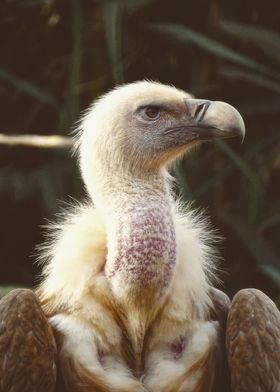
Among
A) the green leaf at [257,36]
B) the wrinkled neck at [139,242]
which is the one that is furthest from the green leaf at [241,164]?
the wrinkled neck at [139,242]

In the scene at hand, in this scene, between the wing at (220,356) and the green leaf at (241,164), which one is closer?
the wing at (220,356)

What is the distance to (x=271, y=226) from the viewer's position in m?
7.55

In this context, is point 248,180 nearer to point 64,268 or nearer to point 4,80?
point 4,80

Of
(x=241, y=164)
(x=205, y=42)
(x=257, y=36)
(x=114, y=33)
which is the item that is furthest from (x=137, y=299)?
(x=257, y=36)

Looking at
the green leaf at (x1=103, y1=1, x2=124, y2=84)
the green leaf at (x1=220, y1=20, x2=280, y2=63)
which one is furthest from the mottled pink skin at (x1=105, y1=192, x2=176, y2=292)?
the green leaf at (x1=220, y1=20, x2=280, y2=63)

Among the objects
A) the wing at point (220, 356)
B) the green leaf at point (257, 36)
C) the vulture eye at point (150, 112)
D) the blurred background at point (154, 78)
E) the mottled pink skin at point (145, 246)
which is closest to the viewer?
the mottled pink skin at point (145, 246)

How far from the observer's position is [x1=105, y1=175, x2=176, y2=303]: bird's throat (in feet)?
14.5

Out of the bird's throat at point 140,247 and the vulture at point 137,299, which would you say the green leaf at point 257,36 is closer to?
the vulture at point 137,299

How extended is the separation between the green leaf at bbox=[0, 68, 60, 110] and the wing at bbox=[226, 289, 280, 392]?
3.01 metres

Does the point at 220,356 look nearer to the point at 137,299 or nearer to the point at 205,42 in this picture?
the point at 137,299

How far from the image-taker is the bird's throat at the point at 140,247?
4.41 m

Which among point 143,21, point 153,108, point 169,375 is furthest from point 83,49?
point 169,375

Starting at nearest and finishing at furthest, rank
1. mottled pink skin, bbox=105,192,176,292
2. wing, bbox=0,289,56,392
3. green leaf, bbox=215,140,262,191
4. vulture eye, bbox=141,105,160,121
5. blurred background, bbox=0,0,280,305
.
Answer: wing, bbox=0,289,56,392 → mottled pink skin, bbox=105,192,176,292 → vulture eye, bbox=141,105,160,121 → green leaf, bbox=215,140,262,191 → blurred background, bbox=0,0,280,305

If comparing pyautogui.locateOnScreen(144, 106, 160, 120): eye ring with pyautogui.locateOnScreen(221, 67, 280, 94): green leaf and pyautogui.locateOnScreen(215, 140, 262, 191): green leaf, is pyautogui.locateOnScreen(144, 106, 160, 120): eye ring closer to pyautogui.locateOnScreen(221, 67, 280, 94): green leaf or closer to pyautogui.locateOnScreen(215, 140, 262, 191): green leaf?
pyautogui.locateOnScreen(215, 140, 262, 191): green leaf
